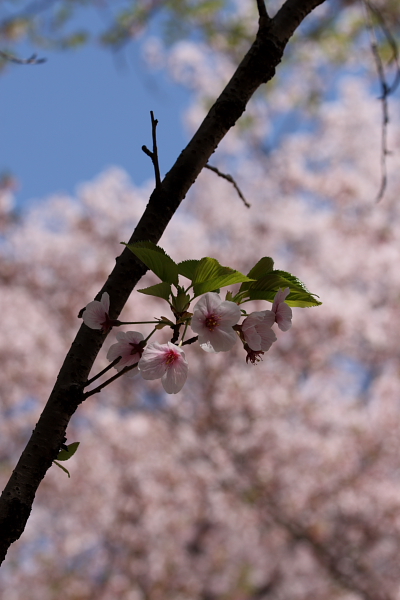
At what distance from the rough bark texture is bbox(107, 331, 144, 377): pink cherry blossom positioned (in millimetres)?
23

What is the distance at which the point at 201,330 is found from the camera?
2.11 feet

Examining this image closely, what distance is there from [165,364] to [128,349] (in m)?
0.07

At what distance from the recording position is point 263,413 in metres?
6.98

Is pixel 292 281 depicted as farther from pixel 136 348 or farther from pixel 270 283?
pixel 136 348

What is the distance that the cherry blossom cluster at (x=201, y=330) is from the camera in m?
0.63

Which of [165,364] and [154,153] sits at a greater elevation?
[154,153]

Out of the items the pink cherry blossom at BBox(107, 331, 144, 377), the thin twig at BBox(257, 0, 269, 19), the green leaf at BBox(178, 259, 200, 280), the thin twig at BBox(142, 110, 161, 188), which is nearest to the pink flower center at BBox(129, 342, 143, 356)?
the pink cherry blossom at BBox(107, 331, 144, 377)

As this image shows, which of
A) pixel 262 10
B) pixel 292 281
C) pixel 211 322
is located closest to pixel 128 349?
pixel 211 322

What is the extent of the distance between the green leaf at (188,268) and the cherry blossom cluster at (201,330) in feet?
0.10

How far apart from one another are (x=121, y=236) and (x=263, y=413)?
3.57 m

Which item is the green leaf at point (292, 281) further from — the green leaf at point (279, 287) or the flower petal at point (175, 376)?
the flower petal at point (175, 376)

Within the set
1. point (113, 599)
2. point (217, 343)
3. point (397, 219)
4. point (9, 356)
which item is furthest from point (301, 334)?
point (217, 343)

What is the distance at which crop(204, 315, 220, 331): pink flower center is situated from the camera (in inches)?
25.6

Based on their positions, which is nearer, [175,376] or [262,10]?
[175,376]
